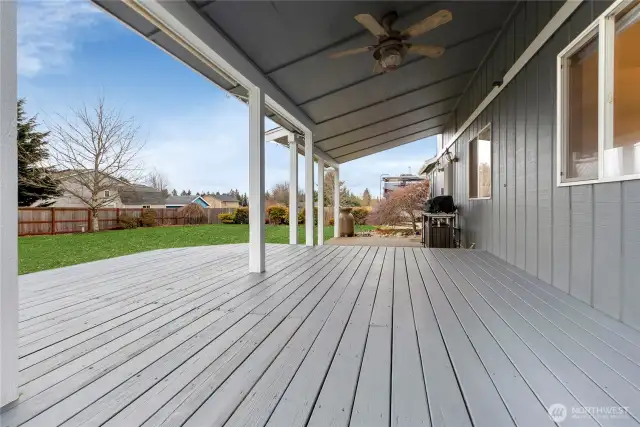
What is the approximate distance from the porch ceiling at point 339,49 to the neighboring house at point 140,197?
1027 cm

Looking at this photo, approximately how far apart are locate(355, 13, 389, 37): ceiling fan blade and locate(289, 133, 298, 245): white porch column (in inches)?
129

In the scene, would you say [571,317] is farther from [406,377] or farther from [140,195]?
[140,195]

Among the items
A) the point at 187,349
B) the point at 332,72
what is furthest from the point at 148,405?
the point at 332,72

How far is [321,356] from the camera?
153cm

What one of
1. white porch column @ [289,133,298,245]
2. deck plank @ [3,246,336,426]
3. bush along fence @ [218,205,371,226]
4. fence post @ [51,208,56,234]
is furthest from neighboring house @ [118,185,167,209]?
deck plank @ [3,246,336,426]

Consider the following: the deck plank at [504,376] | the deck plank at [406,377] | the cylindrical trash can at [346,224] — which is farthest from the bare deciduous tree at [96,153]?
Result: the deck plank at [504,376]

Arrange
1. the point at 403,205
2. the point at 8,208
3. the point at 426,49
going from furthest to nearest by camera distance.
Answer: the point at 403,205, the point at 426,49, the point at 8,208

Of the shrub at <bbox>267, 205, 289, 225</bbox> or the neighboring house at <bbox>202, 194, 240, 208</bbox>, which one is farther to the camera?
the neighboring house at <bbox>202, 194, 240, 208</bbox>

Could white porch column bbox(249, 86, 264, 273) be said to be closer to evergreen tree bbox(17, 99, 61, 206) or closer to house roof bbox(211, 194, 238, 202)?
evergreen tree bbox(17, 99, 61, 206)

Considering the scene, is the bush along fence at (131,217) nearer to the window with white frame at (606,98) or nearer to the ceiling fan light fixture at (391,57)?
the ceiling fan light fixture at (391,57)

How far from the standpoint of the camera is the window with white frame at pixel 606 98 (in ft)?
6.30

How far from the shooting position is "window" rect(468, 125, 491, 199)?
484 cm

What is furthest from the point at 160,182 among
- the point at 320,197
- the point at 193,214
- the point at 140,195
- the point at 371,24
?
the point at 371,24

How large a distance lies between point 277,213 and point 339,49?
9.93 meters
